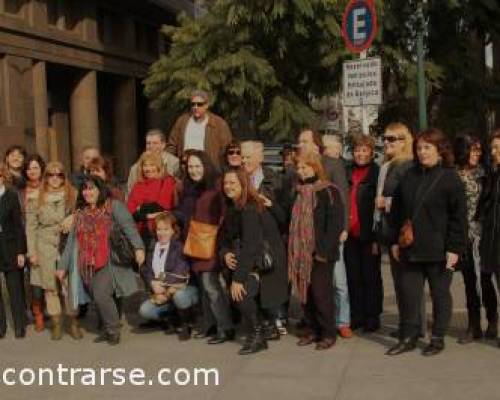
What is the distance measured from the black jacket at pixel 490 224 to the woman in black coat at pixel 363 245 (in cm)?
108

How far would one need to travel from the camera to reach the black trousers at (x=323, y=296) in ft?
23.9

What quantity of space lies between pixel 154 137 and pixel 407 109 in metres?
9.14

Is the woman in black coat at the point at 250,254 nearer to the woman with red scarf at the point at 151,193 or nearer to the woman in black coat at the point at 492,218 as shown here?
the woman with red scarf at the point at 151,193

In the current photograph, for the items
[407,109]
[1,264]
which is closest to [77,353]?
[1,264]

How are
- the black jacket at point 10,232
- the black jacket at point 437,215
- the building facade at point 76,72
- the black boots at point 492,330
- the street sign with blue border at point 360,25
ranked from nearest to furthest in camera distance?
1. the black jacket at point 437,215
2. the black boots at point 492,330
3. the black jacket at point 10,232
4. the street sign with blue border at point 360,25
5. the building facade at point 76,72

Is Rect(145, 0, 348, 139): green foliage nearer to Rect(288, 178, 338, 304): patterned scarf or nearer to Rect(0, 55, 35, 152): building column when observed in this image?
Rect(288, 178, 338, 304): patterned scarf

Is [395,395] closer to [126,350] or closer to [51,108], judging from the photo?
[126,350]

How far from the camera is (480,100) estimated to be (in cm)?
1622

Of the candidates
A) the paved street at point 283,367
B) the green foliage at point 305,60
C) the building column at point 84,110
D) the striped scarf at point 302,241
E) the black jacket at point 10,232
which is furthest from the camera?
the building column at point 84,110

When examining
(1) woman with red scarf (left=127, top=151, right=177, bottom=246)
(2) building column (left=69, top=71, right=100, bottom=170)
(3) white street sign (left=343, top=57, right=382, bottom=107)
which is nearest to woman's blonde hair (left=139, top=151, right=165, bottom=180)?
(1) woman with red scarf (left=127, top=151, right=177, bottom=246)

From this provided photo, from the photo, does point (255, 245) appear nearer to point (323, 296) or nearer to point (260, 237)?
point (260, 237)

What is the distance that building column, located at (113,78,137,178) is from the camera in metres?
33.8

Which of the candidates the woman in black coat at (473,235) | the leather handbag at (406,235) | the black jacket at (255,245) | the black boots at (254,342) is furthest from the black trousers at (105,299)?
the woman in black coat at (473,235)

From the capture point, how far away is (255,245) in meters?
7.12
